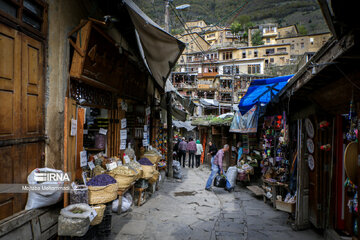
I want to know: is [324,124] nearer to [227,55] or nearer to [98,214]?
[98,214]

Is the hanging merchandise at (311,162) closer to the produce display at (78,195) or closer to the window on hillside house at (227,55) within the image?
the produce display at (78,195)

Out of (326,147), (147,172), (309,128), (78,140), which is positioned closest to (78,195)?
(78,140)

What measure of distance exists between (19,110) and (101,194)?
2.08 metres

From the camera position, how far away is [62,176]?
4047 mm

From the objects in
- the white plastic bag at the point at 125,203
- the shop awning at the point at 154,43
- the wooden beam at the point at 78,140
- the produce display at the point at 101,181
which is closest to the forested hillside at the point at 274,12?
the shop awning at the point at 154,43

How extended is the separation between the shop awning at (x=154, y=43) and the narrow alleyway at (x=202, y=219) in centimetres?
399

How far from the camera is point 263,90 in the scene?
8.12 m

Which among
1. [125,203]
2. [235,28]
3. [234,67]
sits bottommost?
[125,203]

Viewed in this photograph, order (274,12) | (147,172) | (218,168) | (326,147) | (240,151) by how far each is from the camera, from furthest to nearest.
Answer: (274,12), (240,151), (218,168), (147,172), (326,147)

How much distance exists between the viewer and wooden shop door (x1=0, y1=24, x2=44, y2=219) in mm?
3164

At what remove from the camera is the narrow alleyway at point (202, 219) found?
18.2 ft

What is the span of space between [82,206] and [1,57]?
2557 mm

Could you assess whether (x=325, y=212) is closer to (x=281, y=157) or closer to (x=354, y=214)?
(x=354, y=214)

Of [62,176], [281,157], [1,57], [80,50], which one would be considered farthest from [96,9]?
[281,157]
